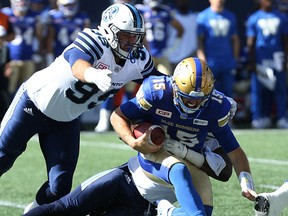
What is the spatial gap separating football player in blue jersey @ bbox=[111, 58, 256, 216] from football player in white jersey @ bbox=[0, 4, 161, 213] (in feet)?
1.13

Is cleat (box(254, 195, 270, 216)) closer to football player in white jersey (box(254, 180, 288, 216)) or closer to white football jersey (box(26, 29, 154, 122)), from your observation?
football player in white jersey (box(254, 180, 288, 216))

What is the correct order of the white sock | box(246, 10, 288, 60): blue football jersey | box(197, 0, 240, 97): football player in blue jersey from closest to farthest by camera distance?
the white sock → box(197, 0, 240, 97): football player in blue jersey → box(246, 10, 288, 60): blue football jersey

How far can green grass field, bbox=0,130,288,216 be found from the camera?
5.62 meters

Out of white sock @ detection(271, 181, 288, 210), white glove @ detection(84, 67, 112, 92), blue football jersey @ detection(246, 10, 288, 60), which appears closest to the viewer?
white glove @ detection(84, 67, 112, 92)

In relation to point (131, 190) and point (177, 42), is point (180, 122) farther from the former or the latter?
point (177, 42)

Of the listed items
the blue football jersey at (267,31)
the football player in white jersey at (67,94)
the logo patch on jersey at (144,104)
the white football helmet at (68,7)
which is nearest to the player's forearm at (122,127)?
the logo patch on jersey at (144,104)

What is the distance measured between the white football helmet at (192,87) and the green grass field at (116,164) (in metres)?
1.17

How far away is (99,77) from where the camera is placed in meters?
4.13

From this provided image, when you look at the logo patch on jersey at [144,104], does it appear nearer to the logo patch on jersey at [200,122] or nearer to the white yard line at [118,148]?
the logo patch on jersey at [200,122]

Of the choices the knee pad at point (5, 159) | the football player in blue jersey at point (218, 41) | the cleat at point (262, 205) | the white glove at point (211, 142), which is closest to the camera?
the cleat at point (262, 205)

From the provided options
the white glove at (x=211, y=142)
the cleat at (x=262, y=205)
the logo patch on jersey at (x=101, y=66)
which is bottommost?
the cleat at (x=262, y=205)

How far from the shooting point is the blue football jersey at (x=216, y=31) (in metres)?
9.83

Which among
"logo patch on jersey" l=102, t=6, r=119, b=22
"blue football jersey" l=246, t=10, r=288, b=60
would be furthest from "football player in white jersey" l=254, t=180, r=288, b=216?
"blue football jersey" l=246, t=10, r=288, b=60

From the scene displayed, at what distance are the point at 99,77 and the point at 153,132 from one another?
41cm
